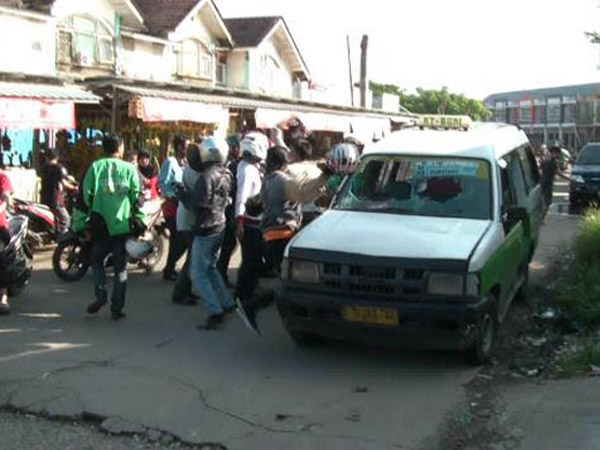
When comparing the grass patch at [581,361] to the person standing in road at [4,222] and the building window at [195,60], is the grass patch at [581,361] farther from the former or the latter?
the building window at [195,60]

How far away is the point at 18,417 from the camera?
5250 mm

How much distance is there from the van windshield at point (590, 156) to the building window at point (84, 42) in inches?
512

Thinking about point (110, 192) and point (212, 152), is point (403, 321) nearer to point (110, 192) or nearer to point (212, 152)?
point (212, 152)

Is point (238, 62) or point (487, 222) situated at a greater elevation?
point (238, 62)

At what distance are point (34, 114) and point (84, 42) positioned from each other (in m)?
9.80

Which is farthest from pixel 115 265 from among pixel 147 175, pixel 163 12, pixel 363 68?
pixel 363 68

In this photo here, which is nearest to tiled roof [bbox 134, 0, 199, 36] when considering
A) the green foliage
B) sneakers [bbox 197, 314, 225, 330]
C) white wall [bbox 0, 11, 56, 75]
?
white wall [bbox 0, 11, 56, 75]

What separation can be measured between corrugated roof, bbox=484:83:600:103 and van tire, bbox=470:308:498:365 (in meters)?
70.7

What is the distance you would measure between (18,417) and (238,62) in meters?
26.4

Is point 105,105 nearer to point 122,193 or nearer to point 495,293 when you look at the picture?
point 122,193

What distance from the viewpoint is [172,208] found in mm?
9805

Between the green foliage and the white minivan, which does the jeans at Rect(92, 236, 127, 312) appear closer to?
the white minivan

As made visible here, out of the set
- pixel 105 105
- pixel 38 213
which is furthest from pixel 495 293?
pixel 105 105

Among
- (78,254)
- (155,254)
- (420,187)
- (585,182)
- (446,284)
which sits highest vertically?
(420,187)
